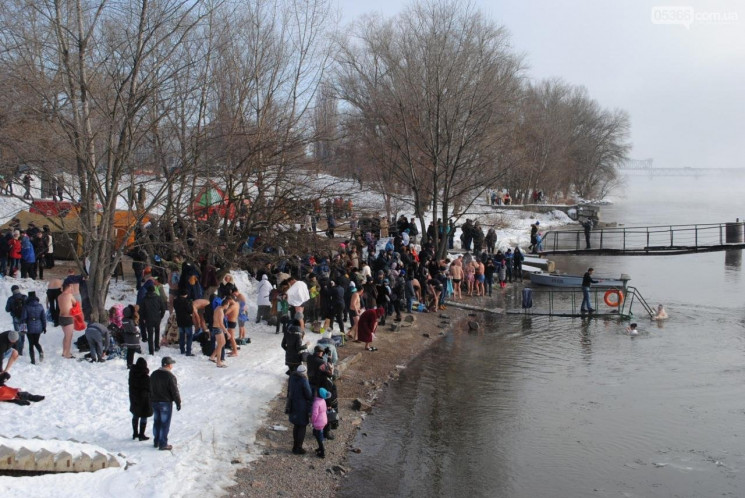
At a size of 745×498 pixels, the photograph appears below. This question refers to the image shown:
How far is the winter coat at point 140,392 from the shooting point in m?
11.2

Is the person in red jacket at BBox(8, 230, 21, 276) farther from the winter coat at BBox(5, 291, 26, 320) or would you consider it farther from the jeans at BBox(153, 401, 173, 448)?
the jeans at BBox(153, 401, 173, 448)

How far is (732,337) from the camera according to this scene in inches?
877

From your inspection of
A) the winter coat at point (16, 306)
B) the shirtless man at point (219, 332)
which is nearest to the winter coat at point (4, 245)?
the winter coat at point (16, 306)

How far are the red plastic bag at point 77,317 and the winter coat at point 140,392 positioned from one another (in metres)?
4.57

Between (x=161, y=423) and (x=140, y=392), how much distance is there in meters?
0.57

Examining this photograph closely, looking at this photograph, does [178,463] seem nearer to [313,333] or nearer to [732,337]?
[313,333]

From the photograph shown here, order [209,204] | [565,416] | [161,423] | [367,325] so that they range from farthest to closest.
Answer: [209,204] < [367,325] < [565,416] < [161,423]

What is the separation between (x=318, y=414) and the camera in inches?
469

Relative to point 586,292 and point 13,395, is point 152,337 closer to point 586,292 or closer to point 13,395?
point 13,395

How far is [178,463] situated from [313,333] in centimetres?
878

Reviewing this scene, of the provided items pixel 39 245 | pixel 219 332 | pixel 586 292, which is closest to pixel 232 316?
pixel 219 332

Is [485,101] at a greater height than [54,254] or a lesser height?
greater

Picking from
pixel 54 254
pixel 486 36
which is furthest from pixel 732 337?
pixel 54 254

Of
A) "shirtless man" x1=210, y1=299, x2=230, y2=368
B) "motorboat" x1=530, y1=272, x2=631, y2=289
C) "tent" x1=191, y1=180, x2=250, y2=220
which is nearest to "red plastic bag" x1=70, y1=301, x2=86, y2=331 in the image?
"shirtless man" x1=210, y1=299, x2=230, y2=368
